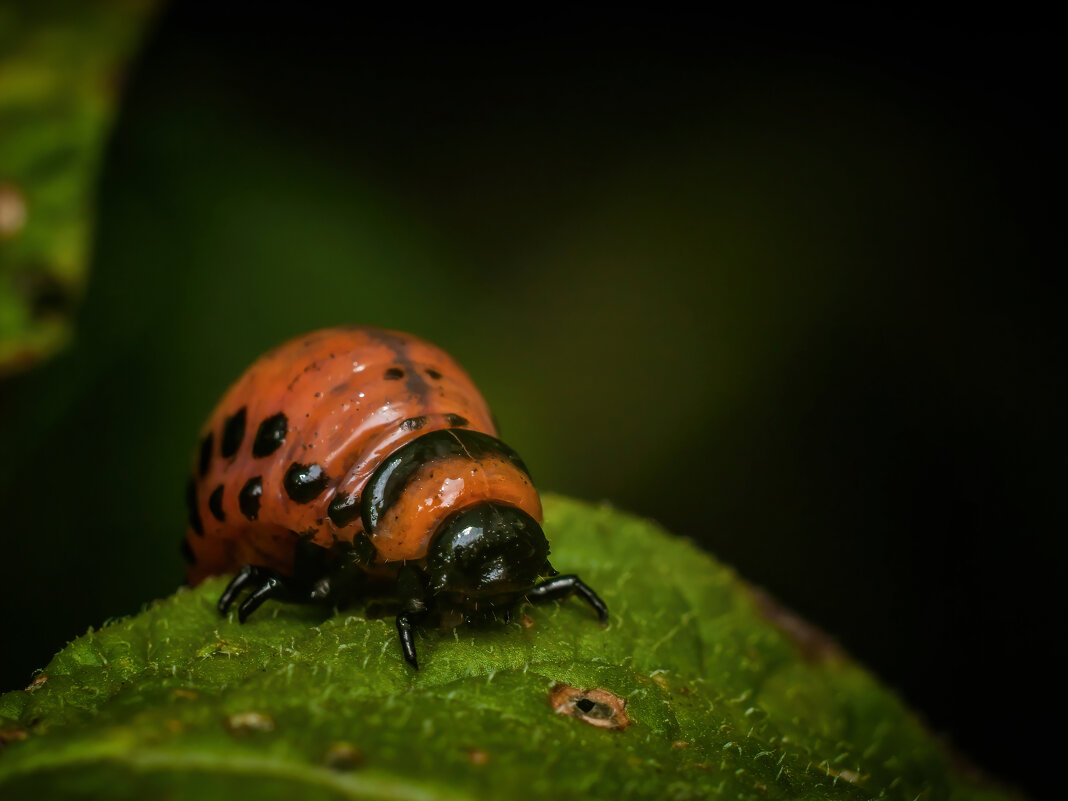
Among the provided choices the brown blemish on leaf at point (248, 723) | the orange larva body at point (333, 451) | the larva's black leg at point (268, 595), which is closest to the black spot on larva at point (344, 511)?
the orange larva body at point (333, 451)

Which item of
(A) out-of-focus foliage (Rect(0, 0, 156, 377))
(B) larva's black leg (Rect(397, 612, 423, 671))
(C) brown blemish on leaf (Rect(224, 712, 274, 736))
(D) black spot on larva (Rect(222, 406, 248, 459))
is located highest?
(A) out-of-focus foliage (Rect(0, 0, 156, 377))

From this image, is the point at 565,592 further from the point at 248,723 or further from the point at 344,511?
the point at 248,723

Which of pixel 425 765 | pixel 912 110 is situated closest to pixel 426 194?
pixel 912 110

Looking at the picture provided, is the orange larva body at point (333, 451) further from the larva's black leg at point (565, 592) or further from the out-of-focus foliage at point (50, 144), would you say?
the out-of-focus foliage at point (50, 144)

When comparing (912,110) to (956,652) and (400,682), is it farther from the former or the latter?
(400,682)

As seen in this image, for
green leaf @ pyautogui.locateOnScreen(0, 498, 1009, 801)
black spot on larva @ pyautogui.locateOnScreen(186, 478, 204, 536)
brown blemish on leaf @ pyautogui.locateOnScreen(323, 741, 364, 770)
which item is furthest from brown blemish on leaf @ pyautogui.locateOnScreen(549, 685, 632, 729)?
black spot on larva @ pyautogui.locateOnScreen(186, 478, 204, 536)

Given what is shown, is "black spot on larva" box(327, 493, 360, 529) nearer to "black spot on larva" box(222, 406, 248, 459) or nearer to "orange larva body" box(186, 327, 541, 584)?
"orange larva body" box(186, 327, 541, 584)
